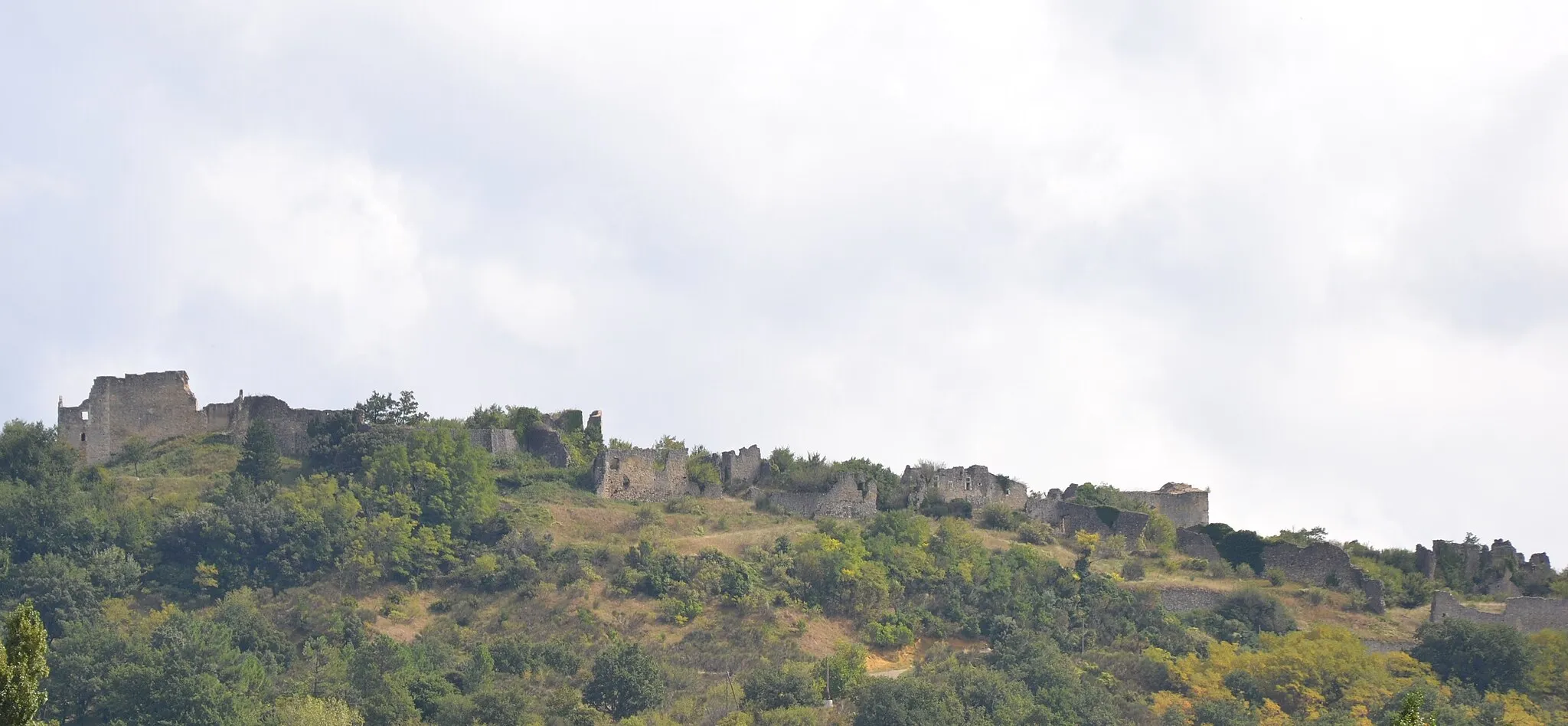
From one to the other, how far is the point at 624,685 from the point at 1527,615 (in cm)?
2285

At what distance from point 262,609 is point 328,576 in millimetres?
2076

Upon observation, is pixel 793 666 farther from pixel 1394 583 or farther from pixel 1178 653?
pixel 1394 583

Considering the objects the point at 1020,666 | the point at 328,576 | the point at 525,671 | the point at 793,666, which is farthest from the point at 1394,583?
the point at 328,576

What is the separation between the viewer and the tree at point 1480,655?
5028cm

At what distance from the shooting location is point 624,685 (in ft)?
154

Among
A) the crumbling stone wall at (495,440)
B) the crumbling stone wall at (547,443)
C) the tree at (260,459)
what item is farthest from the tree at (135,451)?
the crumbling stone wall at (547,443)

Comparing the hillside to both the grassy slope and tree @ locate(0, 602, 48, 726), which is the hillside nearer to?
the grassy slope

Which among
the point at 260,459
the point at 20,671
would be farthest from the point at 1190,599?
the point at 20,671

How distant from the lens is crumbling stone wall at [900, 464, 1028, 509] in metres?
60.4

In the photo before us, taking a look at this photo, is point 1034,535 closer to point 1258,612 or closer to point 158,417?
point 1258,612

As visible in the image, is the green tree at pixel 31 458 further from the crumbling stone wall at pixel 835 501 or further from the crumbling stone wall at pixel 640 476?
the crumbling stone wall at pixel 835 501

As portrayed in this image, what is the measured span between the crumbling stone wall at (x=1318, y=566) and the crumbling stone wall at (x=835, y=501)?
431 inches

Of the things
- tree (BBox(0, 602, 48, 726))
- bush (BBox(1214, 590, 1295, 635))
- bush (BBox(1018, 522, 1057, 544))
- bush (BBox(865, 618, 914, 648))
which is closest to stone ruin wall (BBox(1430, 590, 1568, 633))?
bush (BBox(1214, 590, 1295, 635))

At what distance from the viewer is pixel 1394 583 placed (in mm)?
55969
